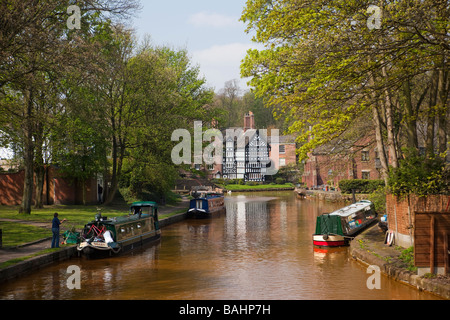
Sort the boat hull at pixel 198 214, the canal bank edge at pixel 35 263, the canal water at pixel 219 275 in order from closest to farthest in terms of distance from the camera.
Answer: the canal water at pixel 219 275
the canal bank edge at pixel 35 263
the boat hull at pixel 198 214

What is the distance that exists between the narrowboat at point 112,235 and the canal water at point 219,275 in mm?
523

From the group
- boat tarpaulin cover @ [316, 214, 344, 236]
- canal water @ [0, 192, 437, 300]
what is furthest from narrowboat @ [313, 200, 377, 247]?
canal water @ [0, 192, 437, 300]

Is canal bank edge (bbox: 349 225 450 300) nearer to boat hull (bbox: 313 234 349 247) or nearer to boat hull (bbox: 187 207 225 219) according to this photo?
boat hull (bbox: 313 234 349 247)

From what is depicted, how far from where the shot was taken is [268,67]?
17516 mm

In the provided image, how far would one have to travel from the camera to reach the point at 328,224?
22.7m

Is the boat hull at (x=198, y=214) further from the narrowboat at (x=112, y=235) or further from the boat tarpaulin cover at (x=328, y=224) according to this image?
the boat tarpaulin cover at (x=328, y=224)

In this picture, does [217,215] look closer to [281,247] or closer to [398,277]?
[281,247]

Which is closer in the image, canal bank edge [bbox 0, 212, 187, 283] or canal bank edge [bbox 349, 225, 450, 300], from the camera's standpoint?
canal bank edge [bbox 349, 225, 450, 300]

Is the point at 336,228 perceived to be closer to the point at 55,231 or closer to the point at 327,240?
the point at 327,240

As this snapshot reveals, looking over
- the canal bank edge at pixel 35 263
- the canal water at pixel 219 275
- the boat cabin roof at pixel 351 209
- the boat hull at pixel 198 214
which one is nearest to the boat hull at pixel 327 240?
the canal water at pixel 219 275

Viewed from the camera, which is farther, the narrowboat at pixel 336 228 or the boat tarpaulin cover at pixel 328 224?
the boat tarpaulin cover at pixel 328 224

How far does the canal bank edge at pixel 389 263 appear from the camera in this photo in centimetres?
1225

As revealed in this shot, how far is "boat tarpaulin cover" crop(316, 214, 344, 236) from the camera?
22516 millimetres

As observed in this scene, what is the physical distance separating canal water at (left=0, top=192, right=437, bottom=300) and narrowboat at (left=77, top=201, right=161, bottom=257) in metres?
0.52
